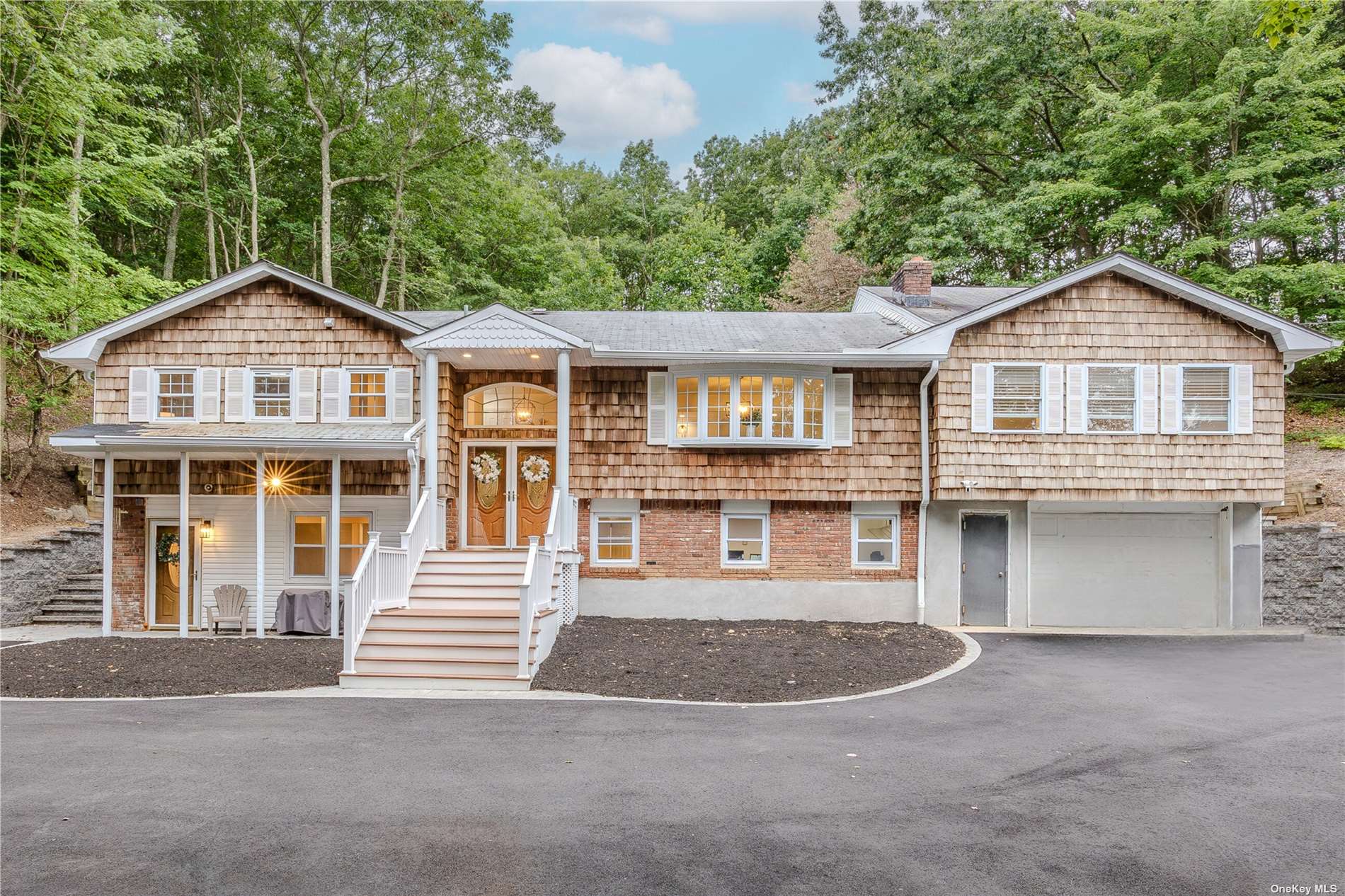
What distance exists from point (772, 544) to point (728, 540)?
2.62 ft

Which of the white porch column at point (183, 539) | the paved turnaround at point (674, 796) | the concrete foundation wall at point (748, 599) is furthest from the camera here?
the concrete foundation wall at point (748, 599)

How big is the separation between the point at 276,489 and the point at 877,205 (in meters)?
18.0

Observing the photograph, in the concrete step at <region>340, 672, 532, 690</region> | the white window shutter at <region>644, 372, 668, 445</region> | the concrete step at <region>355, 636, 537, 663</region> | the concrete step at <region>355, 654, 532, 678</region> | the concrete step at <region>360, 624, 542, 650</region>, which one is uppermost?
the white window shutter at <region>644, 372, 668, 445</region>

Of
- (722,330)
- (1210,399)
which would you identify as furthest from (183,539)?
(1210,399)

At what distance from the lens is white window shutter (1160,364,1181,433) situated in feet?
43.1

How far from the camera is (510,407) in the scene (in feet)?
46.0

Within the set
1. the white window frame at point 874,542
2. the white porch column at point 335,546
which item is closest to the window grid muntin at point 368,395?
the white porch column at point 335,546

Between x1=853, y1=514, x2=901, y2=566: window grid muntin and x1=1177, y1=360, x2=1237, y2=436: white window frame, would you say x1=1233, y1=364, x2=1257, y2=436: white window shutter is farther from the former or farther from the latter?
x1=853, y1=514, x2=901, y2=566: window grid muntin

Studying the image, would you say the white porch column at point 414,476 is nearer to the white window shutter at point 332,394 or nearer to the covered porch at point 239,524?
the covered porch at point 239,524

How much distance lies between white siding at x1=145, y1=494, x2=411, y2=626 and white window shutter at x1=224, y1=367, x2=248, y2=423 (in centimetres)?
142

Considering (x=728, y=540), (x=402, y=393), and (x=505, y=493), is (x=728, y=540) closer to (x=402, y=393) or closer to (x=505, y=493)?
(x=505, y=493)

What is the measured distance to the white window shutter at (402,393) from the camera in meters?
13.6

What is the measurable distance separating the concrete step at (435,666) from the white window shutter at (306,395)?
5989mm

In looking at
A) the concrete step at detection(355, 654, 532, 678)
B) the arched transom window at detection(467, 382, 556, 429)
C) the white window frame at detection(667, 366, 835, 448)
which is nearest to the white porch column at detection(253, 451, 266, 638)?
the arched transom window at detection(467, 382, 556, 429)
